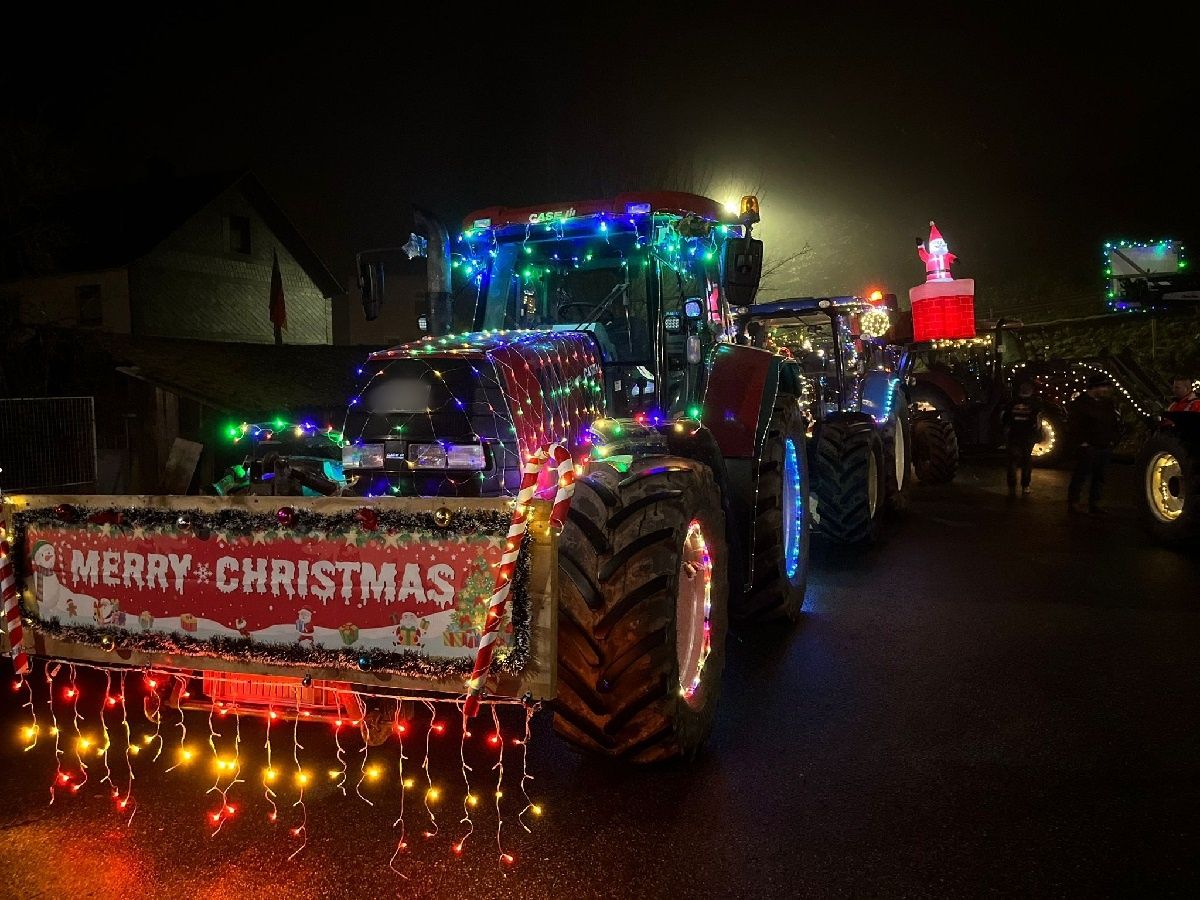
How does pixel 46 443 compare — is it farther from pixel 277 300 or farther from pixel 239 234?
pixel 239 234

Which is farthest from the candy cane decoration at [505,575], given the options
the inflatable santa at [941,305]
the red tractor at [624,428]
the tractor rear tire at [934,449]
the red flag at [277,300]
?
the red flag at [277,300]

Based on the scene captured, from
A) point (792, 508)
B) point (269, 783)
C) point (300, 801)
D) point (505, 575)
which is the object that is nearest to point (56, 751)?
point (269, 783)

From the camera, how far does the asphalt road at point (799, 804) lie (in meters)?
3.72

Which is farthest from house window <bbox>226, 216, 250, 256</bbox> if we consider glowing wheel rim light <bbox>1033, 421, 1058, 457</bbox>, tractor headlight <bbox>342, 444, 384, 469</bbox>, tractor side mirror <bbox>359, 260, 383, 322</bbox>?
tractor headlight <bbox>342, 444, 384, 469</bbox>

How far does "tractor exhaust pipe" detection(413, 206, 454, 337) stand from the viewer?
6.70 metres

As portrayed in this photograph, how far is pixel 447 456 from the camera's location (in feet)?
16.5

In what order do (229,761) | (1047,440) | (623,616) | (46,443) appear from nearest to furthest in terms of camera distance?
(623,616) → (229,761) → (46,443) → (1047,440)

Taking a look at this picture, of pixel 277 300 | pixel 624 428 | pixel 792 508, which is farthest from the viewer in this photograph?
pixel 277 300

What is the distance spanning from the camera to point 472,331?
6.99 metres

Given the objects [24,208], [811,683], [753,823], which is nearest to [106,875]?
[753,823]

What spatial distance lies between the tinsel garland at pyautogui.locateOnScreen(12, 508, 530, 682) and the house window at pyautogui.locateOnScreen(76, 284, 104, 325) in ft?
96.9

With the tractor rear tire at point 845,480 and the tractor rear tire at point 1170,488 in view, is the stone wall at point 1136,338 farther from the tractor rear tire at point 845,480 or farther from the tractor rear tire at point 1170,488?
the tractor rear tire at point 845,480

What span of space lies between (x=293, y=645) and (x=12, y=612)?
1.47 meters

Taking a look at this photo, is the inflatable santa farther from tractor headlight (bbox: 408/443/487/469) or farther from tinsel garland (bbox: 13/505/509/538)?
tinsel garland (bbox: 13/505/509/538)
